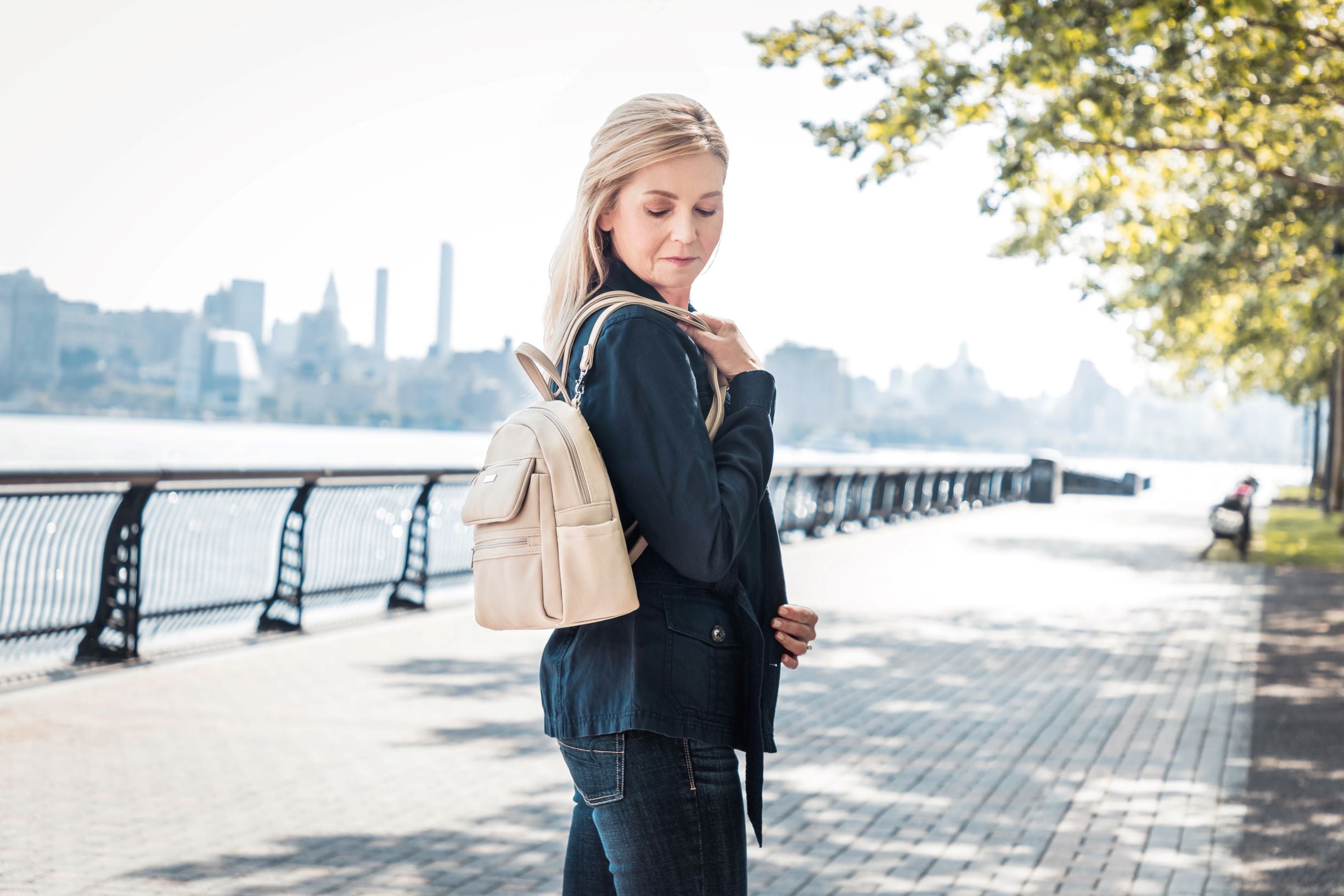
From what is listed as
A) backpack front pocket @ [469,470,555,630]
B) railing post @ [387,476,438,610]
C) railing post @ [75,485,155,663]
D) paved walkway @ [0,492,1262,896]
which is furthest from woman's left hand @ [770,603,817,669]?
railing post @ [387,476,438,610]

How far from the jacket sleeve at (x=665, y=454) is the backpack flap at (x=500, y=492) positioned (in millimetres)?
125

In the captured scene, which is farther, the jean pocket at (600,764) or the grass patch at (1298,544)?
the grass patch at (1298,544)

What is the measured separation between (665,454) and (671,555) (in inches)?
5.7

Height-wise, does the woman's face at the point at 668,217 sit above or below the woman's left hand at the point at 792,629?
above

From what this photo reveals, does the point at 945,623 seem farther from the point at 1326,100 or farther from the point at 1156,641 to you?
the point at 1326,100

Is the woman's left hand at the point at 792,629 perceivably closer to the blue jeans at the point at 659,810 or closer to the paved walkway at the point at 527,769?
the blue jeans at the point at 659,810

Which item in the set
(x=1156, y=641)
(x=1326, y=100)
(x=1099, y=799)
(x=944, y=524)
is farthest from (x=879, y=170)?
(x=944, y=524)

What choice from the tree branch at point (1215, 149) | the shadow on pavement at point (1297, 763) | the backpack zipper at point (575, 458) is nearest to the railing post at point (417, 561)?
the shadow on pavement at point (1297, 763)

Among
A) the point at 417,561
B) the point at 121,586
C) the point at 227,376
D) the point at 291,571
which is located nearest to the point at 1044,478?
the point at 227,376

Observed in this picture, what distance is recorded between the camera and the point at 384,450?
72062 mm

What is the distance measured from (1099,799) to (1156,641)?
17.0 ft

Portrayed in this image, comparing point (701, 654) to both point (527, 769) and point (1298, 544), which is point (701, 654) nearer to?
point (527, 769)

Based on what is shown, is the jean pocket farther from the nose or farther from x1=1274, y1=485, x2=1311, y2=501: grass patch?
x1=1274, y1=485, x2=1311, y2=501: grass patch

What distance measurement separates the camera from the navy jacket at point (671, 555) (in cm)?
179
